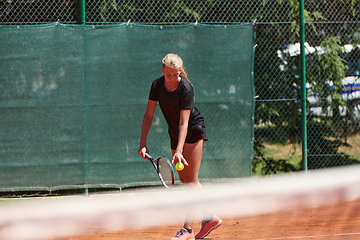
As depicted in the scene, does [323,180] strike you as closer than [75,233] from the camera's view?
No

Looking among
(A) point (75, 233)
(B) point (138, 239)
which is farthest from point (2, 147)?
(A) point (75, 233)

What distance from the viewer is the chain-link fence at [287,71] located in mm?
5785

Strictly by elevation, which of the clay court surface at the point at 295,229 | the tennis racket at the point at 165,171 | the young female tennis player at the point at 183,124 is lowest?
the clay court surface at the point at 295,229

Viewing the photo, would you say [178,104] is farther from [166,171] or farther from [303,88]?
[303,88]

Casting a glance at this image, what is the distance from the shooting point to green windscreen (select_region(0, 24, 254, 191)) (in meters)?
5.24

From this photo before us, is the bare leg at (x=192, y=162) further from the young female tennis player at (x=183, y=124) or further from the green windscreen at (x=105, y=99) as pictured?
the green windscreen at (x=105, y=99)

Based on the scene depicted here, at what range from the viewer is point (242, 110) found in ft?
18.2

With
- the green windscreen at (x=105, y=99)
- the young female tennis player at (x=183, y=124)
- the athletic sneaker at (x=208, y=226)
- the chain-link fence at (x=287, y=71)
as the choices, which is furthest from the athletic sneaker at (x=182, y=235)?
the chain-link fence at (x=287, y=71)

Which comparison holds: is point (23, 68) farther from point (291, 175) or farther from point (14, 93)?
point (291, 175)

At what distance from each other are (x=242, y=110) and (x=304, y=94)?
0.82m

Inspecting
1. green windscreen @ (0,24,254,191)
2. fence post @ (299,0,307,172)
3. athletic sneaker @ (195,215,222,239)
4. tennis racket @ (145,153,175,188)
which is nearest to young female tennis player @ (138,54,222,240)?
athletic sneaker @ (195,215,222,239)

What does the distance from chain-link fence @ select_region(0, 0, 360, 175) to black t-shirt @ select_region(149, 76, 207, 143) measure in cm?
237

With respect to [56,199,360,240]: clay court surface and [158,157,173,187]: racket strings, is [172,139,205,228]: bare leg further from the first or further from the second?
[56,199,360,240]: clay court surface

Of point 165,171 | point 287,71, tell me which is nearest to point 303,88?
point 287,71
